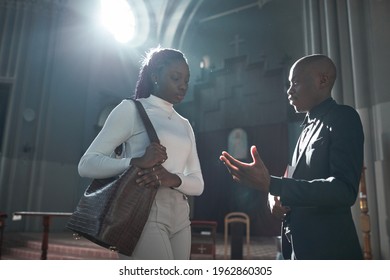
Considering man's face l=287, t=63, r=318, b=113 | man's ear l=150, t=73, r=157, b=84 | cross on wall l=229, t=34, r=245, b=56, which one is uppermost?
cross on wall l=229, t=34, r=245, b=56

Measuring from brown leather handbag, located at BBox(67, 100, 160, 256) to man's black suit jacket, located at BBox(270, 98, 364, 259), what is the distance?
0.43 m

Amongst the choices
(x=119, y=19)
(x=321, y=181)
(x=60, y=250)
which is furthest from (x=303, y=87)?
(x=119, y=19)

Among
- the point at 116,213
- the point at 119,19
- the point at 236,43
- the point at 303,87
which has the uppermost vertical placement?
the point at 119,19

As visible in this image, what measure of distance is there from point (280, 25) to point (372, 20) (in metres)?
6.56

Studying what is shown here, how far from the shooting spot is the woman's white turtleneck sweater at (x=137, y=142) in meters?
1.16

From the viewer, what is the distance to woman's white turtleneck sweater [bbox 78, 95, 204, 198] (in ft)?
3.80

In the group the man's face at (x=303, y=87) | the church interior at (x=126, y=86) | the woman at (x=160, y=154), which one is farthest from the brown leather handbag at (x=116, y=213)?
the church interior at (x=126, y=86)

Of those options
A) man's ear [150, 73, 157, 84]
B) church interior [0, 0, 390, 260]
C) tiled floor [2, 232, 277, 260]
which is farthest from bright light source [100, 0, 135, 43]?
man's ear [150, 73, 157, 84]

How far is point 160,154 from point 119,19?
914 centimetres

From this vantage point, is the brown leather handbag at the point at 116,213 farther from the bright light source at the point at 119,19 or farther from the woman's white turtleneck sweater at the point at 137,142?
the bright light source at the point at 119,19

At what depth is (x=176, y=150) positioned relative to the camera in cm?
126

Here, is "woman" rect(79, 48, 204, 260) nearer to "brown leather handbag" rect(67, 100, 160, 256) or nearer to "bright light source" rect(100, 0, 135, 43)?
"brown leather handbag" rect(67, 100, 160, 256)

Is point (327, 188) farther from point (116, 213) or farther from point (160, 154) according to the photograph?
point (116, 213)

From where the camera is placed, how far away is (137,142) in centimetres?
123
